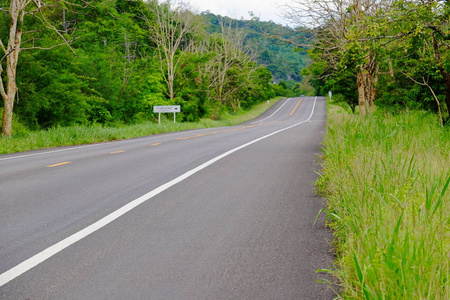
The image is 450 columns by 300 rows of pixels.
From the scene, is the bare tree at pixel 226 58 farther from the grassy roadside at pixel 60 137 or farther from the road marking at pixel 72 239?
the road marking at pixel 72 239

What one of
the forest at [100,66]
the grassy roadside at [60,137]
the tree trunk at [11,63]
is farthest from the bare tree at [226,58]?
the tree trunk at [11,63]

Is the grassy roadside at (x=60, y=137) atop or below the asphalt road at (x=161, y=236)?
below

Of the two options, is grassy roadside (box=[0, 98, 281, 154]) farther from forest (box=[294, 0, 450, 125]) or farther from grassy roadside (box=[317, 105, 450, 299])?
grassy roadside (box=[317, 105, 450, 299])

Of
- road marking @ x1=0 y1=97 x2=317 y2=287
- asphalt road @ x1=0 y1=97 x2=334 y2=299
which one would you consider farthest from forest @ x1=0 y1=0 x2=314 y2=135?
road marking @ x1=0 y1=97 x2=317 y2=287

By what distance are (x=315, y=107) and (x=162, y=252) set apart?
3160 inches

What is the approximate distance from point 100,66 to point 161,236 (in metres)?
29.6

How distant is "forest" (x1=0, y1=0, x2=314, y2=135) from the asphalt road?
637cm

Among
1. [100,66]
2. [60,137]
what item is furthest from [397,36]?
[100,66]

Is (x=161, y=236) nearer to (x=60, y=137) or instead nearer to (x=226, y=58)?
(x=60, y=137)

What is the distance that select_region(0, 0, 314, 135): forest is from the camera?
20422 mm

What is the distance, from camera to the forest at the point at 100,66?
20.4m

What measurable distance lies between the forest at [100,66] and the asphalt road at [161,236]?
637 cm

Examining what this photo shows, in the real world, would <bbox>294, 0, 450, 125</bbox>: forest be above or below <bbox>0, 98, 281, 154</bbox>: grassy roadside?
above

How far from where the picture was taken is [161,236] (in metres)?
4.61
